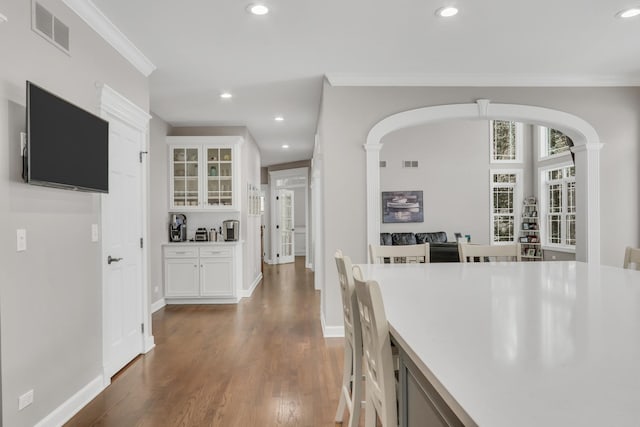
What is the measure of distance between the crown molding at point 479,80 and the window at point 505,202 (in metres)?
4.97

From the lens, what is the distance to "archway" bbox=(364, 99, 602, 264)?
4328 millimetres

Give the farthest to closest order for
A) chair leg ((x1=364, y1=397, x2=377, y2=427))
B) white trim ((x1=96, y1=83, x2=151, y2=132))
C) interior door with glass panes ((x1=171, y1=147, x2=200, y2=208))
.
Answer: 1. interior door with glass panes ((x1=171, y1=147, x2=200, y2=208))
2. white trim ((x1=96, y1=83, x2=151, y2=132))
3. chair leg ((x1=364, y1=397, x2=377, y2=427))

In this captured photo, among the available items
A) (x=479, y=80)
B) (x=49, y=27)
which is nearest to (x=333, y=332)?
(x=479, y=80)

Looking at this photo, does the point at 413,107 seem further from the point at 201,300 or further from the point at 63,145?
the point at 201,300

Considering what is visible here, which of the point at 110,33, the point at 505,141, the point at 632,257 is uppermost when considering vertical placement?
the point at 505,141

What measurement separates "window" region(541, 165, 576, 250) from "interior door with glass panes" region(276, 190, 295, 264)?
6.27m

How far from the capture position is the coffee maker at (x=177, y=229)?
6.22 m

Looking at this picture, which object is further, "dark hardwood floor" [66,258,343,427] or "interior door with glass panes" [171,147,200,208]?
"interior door with glass panes" [171,147,200,208]

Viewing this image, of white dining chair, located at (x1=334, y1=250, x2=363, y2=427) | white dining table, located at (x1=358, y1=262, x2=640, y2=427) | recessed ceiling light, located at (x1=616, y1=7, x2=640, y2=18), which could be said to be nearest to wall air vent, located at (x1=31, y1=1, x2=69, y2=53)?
white dining chair, located at (x1=334, y1=250, x2=363, y2=427)

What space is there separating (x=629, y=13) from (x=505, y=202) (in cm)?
675

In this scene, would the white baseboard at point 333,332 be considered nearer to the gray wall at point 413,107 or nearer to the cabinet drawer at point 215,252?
the gray wall at point 413,107

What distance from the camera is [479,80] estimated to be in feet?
14.3

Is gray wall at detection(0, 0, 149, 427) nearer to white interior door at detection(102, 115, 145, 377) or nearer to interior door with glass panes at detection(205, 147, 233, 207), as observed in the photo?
white interior door at detection(102, 115, 145, 377)

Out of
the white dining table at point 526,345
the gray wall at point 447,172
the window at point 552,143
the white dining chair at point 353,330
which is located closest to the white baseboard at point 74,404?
the white dining chair at point 353,330
